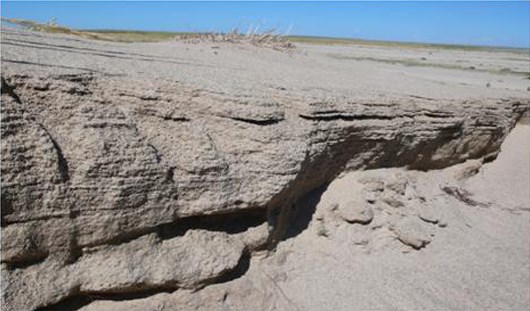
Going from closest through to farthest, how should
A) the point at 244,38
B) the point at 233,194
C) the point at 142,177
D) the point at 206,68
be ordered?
the point at 142,177
the point at 233,194
the point at 206,68
the point at 244,38

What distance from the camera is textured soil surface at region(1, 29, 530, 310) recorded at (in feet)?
7.62

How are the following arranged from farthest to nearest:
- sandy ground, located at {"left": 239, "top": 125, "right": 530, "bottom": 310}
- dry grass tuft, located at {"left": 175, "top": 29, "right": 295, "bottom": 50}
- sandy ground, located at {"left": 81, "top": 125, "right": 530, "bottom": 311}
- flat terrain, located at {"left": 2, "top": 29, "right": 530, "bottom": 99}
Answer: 1. dry grass tuft, located at {"left": 175, "top": 29, "right": 295, "bottom": 50}
2. sandy ground, located at {"left": 239, "top": 125, "right": 530, "bottom": 310}
3. sandy ground, located at {"left": 81, "top": 125, "right": 530, "bottom": 311}
4. flat terrain, located at {"left": 2, "top": 29, "right": 530, "bottom": 99}

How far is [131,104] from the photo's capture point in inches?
104

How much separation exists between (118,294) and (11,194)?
2.45ft

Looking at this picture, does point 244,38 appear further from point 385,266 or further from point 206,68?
point 385,266

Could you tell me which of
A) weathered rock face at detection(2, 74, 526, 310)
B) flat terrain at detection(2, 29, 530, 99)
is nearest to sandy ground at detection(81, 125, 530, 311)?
weathered rock face at detection(2, 74, 526, 310)

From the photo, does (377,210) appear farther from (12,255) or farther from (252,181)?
(12,255)

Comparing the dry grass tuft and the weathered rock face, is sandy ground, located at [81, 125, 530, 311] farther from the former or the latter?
the dry grass tuft

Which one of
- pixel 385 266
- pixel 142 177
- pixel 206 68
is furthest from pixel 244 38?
pixel 142 177

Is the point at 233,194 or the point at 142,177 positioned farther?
the point at 233,194

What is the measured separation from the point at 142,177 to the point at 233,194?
53 centimetres

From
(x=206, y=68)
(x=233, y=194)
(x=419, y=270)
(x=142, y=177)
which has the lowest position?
(x=419, y=270)

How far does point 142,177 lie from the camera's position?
97.7 inches

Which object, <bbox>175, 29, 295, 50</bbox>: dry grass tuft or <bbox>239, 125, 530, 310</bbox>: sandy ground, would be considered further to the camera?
<bbox>175, 29, 295, 50</bbox>: dry grass tuft
